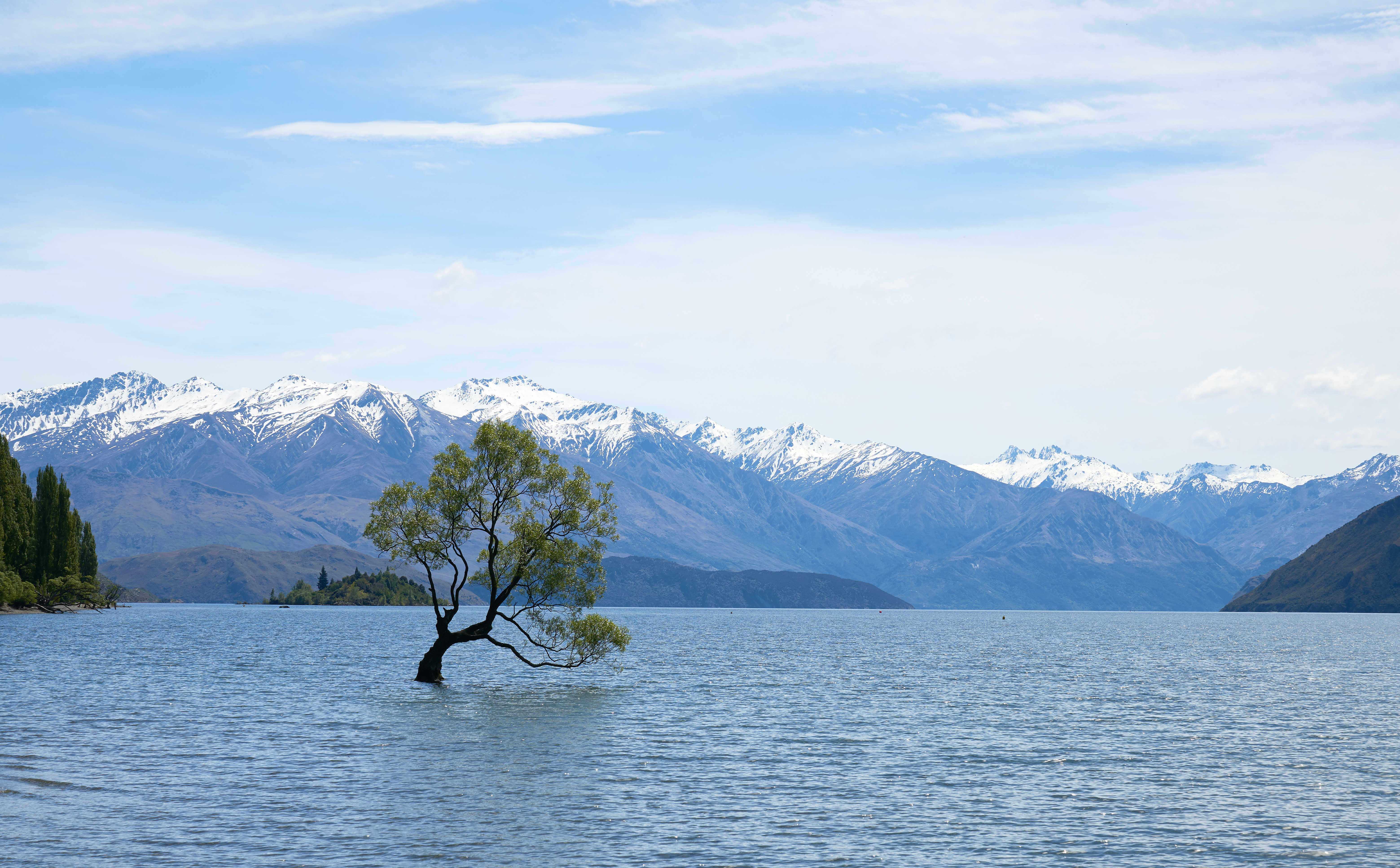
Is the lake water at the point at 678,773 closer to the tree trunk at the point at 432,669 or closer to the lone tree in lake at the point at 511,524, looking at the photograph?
the tree trunk at the point at 432,669

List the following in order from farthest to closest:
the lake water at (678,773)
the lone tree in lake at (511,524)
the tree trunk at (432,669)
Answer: the tree trunk at (432,669)
the lone tree in lake at (511,524)
the lake water at (678,773)

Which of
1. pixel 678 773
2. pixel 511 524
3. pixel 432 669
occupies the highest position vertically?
pixel 511 524

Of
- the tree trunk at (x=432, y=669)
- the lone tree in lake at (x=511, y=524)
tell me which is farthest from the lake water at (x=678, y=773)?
the lone tree in lake at (x=511, y=524)

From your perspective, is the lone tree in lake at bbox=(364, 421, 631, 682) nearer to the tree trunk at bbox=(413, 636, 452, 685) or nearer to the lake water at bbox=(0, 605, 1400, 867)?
the tree trunk at bbox=(413, 636, 452, 685)

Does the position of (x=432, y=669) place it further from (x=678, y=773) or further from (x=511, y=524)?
(x=678, y=773)

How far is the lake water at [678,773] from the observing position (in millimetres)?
43062

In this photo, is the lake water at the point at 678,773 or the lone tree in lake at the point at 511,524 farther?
the lone tree in lake at the point at 511,524

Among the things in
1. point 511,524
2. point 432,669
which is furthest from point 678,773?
point 432,669

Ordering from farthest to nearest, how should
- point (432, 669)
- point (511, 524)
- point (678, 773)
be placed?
point (432, 669) < point (511, 524) < point (678, 773)

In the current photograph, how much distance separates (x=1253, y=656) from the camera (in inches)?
7131

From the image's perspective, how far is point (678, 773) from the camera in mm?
59750

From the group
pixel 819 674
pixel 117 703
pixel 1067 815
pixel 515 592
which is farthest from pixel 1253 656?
pixel 117 703

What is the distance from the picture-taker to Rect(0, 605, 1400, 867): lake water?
4306 cm

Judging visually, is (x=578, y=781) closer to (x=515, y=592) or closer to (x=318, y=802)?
(x=318, y=802)
